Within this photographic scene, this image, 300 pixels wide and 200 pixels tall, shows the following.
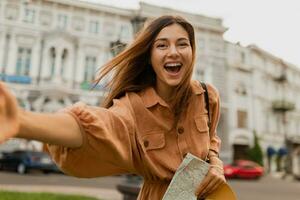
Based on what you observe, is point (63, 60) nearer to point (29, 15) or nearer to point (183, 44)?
point (29, 15)

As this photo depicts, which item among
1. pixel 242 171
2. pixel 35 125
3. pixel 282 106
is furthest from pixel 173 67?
pixel 282 106

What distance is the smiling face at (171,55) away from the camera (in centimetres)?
134

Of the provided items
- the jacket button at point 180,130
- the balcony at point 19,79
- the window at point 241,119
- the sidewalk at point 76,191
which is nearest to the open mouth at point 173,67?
the jacket button at point 180,130

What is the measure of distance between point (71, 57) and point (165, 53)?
21.1 metres

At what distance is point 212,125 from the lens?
61.1 inches

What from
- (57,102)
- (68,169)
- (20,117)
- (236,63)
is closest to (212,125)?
(68,169)

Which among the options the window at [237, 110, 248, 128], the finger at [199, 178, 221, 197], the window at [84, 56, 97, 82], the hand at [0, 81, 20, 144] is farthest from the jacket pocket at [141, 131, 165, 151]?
the window at [237, 110, 248, 128]

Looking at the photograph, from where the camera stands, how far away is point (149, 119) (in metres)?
1.33

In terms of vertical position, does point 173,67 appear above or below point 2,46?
below

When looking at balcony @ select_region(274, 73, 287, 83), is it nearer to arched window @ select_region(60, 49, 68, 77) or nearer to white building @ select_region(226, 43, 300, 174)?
white building @ select_region(226, 43, 300, 174)

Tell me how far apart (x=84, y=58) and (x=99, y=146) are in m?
21.7

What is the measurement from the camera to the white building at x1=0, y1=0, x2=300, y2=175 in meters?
20.6

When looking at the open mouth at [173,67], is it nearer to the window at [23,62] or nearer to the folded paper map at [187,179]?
the folded paper map at [187,179]

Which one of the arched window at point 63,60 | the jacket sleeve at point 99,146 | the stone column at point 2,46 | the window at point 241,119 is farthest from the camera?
the window at point 241,119
